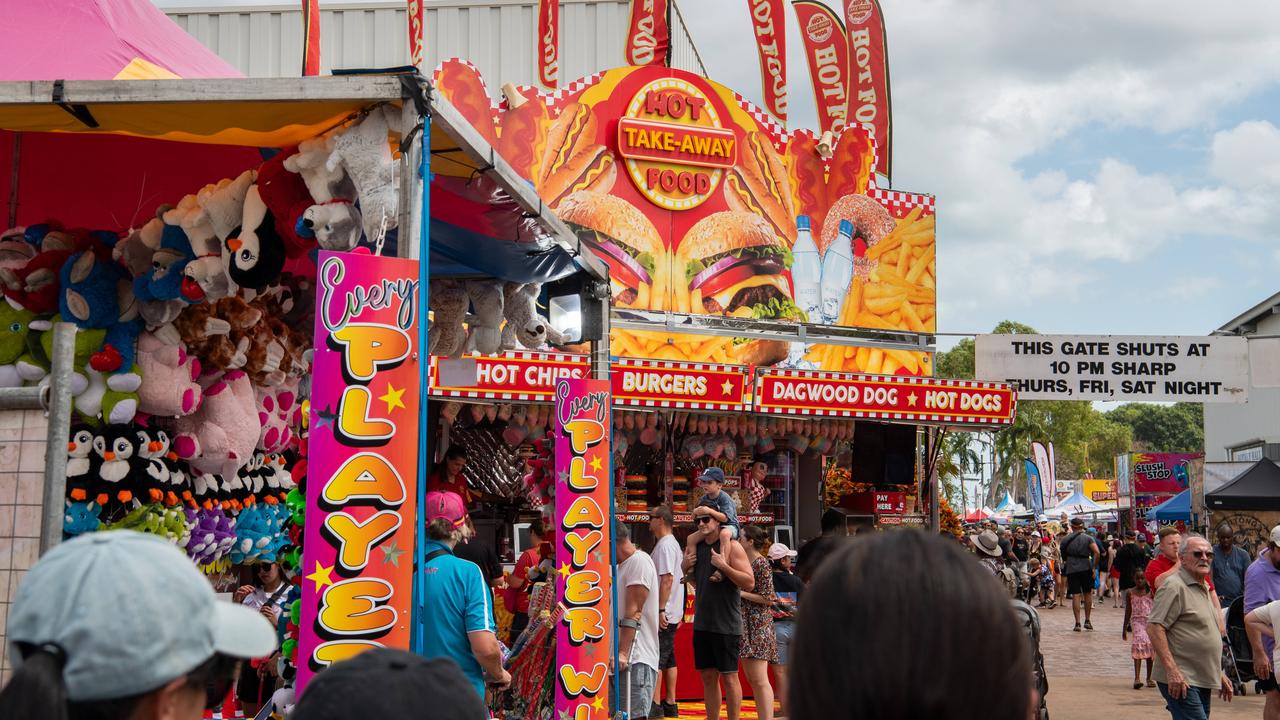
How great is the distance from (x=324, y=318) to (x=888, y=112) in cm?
1528

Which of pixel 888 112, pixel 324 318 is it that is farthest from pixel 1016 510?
pixel 324 318

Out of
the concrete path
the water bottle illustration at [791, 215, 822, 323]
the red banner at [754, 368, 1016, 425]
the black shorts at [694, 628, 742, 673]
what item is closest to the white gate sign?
the red banner at [754, 368, 1016, 425]

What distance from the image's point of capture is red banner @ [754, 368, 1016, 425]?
561 inches

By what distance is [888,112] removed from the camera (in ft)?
60.8

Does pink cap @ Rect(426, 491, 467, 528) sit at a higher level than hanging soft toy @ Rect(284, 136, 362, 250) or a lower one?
lower

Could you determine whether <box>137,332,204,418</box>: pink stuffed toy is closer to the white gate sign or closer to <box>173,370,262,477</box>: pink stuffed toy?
<box>173,370,262,477</box>: pink stuffed toy

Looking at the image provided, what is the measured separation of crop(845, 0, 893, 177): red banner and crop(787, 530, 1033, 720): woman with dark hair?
1712 centimetres

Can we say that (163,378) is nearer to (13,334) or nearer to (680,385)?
(13,334)

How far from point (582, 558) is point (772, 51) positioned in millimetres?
12133

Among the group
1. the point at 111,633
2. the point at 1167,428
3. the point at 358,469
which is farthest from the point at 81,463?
the point at 1167,428

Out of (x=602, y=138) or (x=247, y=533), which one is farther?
(x=602, y=138)

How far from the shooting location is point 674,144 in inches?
631

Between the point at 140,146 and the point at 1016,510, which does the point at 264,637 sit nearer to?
the point at 140,146

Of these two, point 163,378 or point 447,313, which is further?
point 447,313
